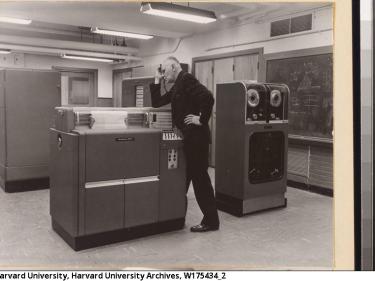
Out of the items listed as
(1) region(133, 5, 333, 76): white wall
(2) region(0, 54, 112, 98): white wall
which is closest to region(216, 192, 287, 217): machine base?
(1) region(133, 5, 333, 76): white wall

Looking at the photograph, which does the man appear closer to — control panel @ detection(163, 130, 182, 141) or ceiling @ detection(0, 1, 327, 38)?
control panel @ detection(163, 130, 182, 141)

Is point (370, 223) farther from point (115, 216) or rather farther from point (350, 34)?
point (115, 216)

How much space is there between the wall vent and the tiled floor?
285 centimetres

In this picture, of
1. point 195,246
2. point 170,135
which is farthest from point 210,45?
point 195,246

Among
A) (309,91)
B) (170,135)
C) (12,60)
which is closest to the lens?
(170,135)

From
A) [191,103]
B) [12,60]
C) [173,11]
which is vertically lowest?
[191,103]

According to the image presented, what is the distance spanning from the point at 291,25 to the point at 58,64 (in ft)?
23.2

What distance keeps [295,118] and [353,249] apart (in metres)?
4.55

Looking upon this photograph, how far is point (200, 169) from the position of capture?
355 centimetres

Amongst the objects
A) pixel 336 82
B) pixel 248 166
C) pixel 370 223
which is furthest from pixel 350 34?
pixel 248 166

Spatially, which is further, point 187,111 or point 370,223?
point 187,111

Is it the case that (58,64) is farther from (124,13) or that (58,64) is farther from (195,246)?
Answer: (195,246)

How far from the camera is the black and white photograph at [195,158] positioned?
9.84ft

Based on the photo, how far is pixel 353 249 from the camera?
144 cm
